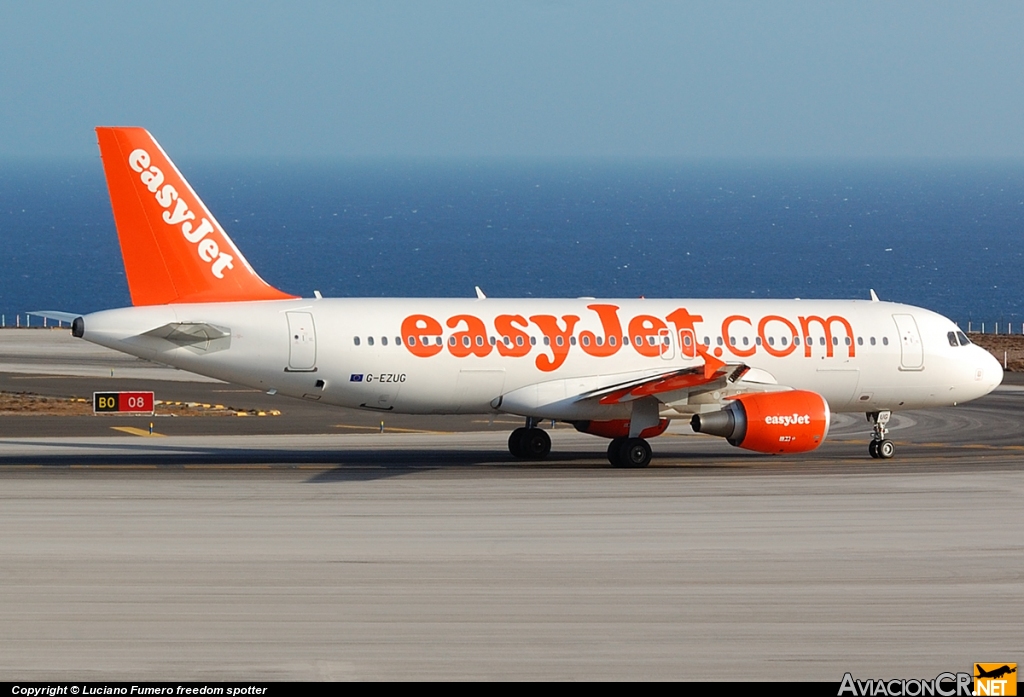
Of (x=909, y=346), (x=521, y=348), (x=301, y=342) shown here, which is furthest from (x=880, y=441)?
(x=301, y=342)

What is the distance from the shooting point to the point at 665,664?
18.0 metres

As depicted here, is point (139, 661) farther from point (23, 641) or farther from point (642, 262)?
point (642, 262)

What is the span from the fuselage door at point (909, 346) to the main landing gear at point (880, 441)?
151 centimetres

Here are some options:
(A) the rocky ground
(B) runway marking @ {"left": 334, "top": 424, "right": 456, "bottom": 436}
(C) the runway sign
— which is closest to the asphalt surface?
(B) runway marking @ {"left": 334, "top": 424, "right": 456, "bottom": 436}

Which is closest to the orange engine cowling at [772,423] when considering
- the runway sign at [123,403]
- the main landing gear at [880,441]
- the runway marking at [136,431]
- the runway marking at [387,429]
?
the main landing gear at [880,441]

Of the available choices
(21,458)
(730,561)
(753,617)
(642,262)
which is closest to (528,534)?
(730,561)

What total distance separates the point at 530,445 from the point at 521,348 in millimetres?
3458

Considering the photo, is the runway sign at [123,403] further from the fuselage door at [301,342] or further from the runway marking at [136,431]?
the fuselage door at [301,342]

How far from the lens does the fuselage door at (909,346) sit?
130 ft

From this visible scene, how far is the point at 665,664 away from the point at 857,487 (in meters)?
16.2

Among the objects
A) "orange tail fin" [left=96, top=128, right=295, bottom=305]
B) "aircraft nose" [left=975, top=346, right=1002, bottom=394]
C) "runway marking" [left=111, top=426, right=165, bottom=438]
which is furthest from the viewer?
"runway marking" [left=111, top=426, right=165, bottom=438]

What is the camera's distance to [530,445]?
38.5 meters

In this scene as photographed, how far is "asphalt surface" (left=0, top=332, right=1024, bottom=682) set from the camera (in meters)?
18.4

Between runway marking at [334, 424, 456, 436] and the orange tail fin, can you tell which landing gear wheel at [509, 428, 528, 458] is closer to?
runway marking at [334, 424, 456, 436]
